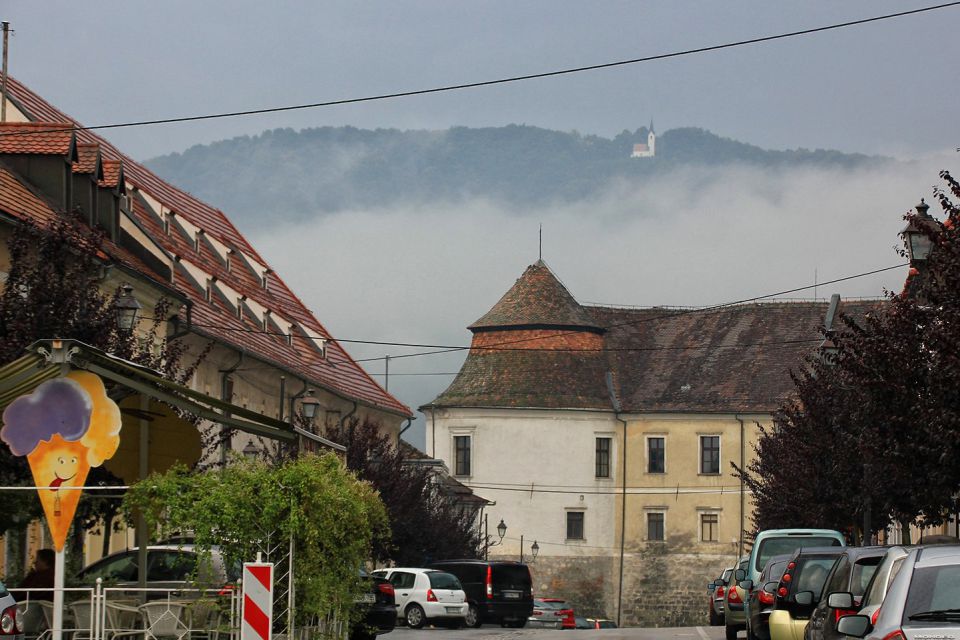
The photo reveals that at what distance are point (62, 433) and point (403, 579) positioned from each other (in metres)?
25.6

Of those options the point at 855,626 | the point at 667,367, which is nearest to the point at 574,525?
the point at 667,367

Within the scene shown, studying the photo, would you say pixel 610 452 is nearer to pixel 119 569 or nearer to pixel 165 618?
pixel 119 569

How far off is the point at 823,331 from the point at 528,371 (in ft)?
168

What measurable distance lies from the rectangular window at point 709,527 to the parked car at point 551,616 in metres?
24.2

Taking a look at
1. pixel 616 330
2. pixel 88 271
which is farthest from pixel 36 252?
pixel 616 330

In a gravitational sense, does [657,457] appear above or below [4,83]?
below

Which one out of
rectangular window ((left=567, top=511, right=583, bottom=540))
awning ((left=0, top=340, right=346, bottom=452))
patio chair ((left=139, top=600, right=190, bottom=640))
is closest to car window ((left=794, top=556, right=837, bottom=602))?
awning ((left=0, top=340, right=346, bottom=452))

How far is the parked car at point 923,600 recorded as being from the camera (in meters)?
9.94

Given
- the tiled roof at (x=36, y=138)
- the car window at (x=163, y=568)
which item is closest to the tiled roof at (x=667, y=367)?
the tiled roof at (x=36, y=138)

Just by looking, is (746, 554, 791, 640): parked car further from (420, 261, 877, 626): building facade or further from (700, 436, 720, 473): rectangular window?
A: (700, 436, 720, 473): rectangular window

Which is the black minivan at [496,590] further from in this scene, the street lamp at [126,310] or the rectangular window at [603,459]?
the rectangular window at [603,459]

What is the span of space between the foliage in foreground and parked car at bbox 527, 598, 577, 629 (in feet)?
118

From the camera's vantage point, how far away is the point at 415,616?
4047cm

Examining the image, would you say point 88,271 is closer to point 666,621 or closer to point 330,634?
point 330,634
